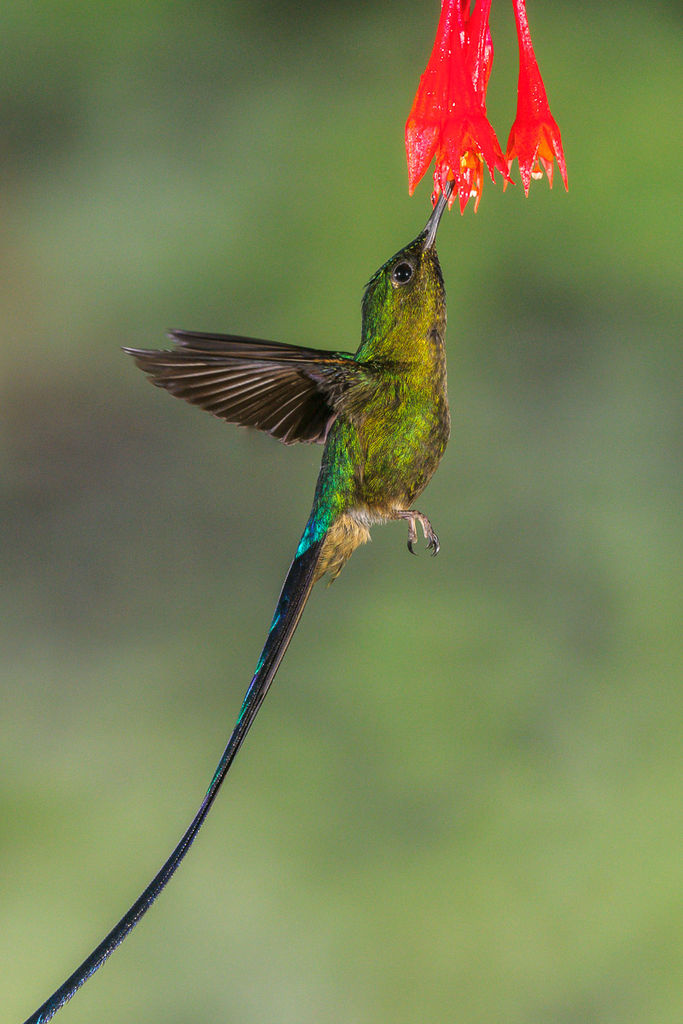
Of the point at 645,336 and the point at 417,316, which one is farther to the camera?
the point at 645,336

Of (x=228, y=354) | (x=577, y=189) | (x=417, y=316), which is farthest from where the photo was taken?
(x=577, y=189)

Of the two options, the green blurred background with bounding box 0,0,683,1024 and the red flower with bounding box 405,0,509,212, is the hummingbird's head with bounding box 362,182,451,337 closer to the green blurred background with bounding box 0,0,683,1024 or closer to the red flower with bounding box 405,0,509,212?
the red flower with bounding box 405,0,509,212

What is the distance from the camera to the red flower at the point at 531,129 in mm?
491

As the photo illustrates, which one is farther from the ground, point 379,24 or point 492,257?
point 379,24

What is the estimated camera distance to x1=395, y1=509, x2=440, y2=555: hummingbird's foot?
47 centimetres

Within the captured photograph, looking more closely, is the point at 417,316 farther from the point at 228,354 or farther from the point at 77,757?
the point at 77,757

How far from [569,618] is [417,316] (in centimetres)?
101

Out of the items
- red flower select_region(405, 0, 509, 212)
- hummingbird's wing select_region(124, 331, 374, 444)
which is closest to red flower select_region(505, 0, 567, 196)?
red flower select_region(405, 0, 509, 212)

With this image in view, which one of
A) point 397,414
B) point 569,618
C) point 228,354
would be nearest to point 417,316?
point 397,414

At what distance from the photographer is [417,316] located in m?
0.51

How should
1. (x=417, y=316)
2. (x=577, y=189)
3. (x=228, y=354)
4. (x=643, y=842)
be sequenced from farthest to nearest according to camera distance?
1. (x=577, y=189)
2. (x=643, y=842)
3. (x=417, y=316)
4. (x=228, y=354)

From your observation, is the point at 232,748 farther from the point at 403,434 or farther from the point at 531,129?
the point at 531,129

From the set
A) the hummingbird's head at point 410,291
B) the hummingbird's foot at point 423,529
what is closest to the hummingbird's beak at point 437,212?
the hummingbird's head at point 410,291

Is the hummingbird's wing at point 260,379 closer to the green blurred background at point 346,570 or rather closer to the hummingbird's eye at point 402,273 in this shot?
the hummingbird's eye at point 402,273
